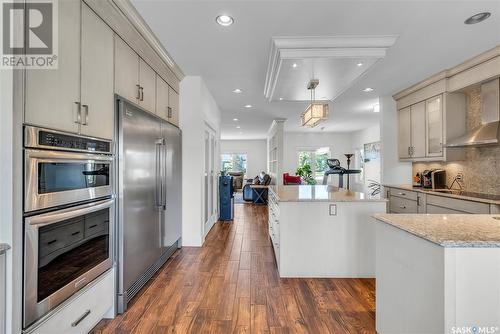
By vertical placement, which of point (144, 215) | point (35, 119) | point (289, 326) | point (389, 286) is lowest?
point (289, 326)

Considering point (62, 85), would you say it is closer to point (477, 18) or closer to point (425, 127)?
point (477, 18)

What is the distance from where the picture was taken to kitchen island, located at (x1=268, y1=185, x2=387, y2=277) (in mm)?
2686

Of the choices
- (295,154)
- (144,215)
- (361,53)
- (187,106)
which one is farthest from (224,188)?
(295,154)

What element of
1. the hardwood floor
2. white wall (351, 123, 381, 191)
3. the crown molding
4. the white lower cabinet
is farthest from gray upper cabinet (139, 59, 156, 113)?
white wall (351, 123, 381, 191)

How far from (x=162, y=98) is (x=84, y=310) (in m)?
2.32

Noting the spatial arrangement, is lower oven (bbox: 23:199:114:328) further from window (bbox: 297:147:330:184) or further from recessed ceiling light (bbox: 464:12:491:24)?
window (bbox: 297:147:330:184)

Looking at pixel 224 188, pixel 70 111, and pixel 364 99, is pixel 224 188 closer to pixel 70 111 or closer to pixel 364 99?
pixel 364 99

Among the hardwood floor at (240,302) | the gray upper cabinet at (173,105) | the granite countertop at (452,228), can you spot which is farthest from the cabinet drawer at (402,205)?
the gray upper cabinet at (173,105)

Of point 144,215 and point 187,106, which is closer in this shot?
point 144,215

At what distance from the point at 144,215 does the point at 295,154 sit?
27.6ft

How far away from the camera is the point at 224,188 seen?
5.54 metres

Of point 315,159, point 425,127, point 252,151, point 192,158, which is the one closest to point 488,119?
point 425,127

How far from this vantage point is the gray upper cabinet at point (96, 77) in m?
1.65

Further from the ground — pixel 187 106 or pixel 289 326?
pixel 187 106
